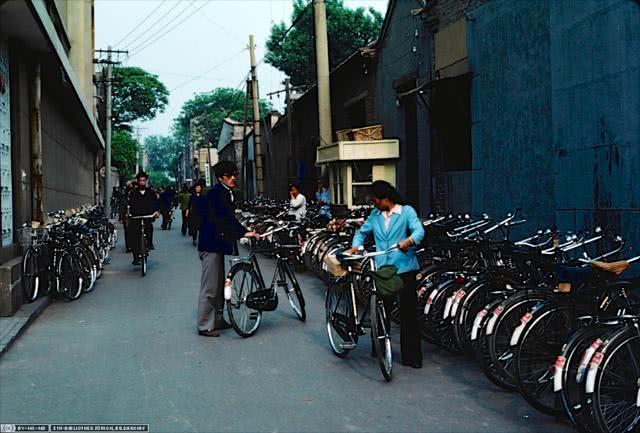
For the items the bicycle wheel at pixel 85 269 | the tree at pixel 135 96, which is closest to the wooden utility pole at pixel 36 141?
the bicycle wheel at pixel 85 269

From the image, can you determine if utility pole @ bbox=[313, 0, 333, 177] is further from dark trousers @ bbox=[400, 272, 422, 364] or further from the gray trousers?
dark trousers @ bbox=[400, 272, 422, 364]

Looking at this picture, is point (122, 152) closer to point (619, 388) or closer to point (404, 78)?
point (404, 78)

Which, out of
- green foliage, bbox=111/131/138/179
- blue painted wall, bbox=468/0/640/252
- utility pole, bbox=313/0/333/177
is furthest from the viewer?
green foliage, bbox=111/131/138/179

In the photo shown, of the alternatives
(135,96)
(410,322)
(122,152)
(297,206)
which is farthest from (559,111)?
(135,96)

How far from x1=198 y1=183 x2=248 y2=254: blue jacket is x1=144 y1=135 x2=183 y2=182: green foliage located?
147 m

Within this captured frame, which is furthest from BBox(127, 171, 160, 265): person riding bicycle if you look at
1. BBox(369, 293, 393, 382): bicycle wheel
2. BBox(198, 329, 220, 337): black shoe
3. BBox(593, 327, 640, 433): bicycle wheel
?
BBox(593, 327, 640, 433): bicycle wheel

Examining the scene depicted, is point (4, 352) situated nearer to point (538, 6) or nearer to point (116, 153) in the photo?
point (538, 6)

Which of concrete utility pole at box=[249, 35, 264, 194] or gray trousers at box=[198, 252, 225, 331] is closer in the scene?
gray trousers at box=[198, 252, 225, 331]

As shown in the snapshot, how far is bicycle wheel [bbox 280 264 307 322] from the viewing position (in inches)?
349

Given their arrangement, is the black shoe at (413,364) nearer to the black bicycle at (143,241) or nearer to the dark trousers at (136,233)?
the black bicycle at (143,241)

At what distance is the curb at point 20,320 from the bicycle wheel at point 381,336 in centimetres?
365

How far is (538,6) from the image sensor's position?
35.5ft

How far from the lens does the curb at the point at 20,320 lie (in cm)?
759

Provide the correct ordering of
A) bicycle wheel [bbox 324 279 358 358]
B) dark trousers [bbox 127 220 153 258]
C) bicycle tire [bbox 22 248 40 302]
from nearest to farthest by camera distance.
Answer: bicycle wheel [bbox 324 279 358 358] → bicycle tire [bbox 22 248 40 302] → dark trousers [bbox 127 220 153 258]
